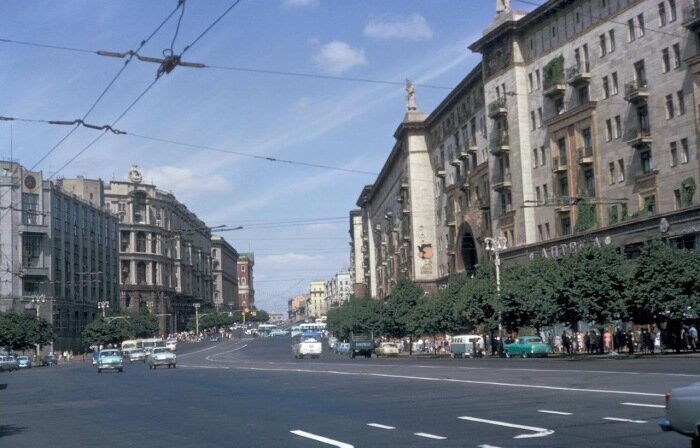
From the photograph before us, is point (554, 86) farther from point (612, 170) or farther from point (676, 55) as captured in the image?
point (676, 55)

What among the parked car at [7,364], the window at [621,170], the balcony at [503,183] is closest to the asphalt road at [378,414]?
the window at [621,170]

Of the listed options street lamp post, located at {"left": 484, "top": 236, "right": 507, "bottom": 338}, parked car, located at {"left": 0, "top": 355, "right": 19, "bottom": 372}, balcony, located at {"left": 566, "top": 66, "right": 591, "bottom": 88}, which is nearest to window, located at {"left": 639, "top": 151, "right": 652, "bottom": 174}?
balcony, located at {"left": 566, "top": 66, "right": 591, "bottom": 88}

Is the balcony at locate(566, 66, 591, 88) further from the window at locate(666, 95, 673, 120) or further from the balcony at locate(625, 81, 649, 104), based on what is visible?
the window at locate(666, 95, 673, 120)

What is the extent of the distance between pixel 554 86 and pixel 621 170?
811cm

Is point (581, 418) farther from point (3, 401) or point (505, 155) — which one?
point (505, 155)

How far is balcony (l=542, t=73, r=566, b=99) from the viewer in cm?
6147

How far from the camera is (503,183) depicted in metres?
69.9

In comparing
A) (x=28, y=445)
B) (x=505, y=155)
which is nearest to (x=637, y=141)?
(x=505, y=155)

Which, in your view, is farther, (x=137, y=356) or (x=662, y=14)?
(x=137, y=356)

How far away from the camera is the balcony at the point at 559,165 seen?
61.9 m

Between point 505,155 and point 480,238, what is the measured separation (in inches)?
406

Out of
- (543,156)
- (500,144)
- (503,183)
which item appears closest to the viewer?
(543,156)

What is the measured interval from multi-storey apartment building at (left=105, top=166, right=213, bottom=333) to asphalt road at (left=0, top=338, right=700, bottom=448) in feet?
375

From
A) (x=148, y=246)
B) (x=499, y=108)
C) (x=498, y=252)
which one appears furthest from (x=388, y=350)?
(x=148, y=246)
